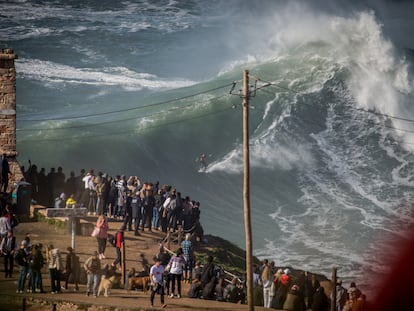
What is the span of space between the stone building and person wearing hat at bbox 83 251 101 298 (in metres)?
9.06

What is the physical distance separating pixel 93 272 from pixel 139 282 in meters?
1.81

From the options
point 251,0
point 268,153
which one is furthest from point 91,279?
point 251,0

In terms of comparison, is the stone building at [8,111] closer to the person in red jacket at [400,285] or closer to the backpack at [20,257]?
the backpack at [20,257]

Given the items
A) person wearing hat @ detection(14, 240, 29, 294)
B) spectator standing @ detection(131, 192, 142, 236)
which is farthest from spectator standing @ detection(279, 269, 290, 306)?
spectator standing @ detection(131, 192, 142, 236)

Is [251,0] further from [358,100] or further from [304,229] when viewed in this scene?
[304,229]

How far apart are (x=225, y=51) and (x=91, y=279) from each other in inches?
2169

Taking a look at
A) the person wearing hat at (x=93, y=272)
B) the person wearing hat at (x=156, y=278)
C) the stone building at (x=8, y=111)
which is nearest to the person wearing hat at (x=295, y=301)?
the person wearing hat at (x=156, y=278)

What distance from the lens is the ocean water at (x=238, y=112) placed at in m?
47.2

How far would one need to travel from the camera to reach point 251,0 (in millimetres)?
85062

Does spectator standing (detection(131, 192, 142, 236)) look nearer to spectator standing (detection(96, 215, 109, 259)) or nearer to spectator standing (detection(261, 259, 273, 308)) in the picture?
spectator standing (detection(96, 215, 109, 259))

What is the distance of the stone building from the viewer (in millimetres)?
33312

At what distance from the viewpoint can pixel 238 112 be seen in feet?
201

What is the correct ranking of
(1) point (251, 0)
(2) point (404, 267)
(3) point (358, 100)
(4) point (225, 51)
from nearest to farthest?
1. (2) point (404, 267)
2. (3) point (358, 100)
3. (4) point (225, 51)
4. (1) point (251, 0)

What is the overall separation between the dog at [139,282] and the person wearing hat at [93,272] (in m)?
1.21
